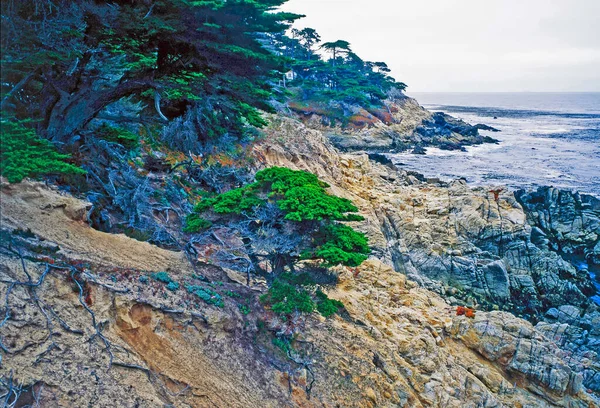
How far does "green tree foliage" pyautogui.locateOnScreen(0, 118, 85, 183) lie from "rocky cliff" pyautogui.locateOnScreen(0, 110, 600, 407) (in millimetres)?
508

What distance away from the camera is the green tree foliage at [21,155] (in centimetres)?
564

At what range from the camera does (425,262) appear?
1528 cm

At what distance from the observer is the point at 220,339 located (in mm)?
6723

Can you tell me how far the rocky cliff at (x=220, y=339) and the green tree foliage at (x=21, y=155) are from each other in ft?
1.67

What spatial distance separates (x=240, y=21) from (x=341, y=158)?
43.6ft

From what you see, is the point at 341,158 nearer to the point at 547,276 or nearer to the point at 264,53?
the point at 547,276

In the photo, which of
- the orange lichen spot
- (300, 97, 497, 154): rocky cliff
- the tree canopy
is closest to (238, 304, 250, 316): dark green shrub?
the tree canopy

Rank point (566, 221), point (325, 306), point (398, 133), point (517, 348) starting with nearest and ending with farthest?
point (325, 306) → point (517, 348) → point (566, 221) → point (398, 133)

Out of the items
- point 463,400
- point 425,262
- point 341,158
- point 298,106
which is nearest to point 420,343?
point 463,400

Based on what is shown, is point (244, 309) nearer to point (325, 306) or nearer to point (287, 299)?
point (287, 299)

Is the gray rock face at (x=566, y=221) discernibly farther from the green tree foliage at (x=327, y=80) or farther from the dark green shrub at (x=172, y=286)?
the green tree foliage at (x=327, y=80)

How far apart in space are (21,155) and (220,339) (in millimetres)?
3981

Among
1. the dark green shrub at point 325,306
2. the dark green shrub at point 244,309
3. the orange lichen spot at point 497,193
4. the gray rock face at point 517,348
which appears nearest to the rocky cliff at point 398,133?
the orange lichen spot at point 497,193

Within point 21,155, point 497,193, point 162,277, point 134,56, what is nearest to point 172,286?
point 162,277
